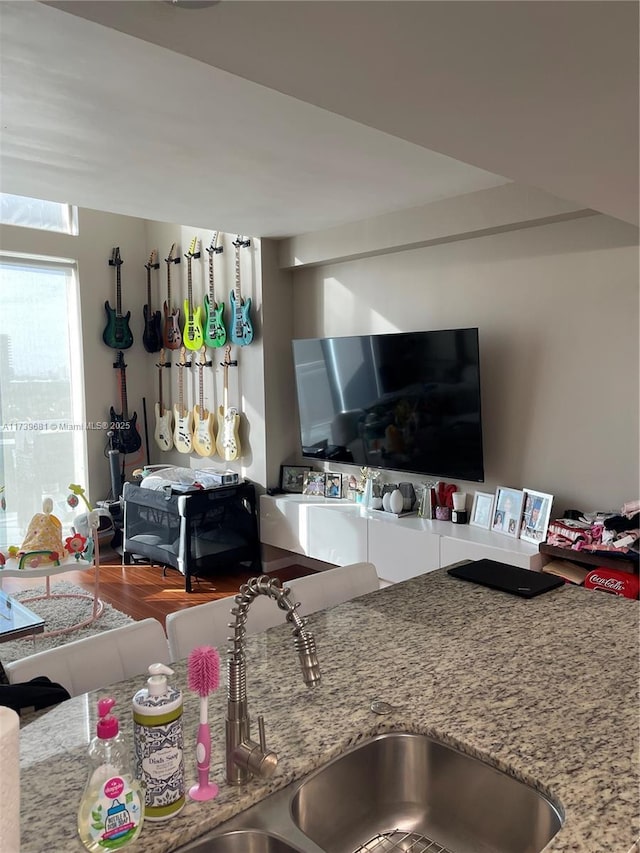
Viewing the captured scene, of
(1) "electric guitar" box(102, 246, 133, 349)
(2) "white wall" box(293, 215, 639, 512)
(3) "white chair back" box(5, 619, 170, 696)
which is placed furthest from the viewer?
(1) "electric guitar" box(102, 246, 133, 349)

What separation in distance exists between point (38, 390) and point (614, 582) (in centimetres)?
456

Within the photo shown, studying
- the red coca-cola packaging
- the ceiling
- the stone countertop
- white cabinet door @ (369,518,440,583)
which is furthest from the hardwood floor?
the stone countertop

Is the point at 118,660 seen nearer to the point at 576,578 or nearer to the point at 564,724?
the point at 564,724

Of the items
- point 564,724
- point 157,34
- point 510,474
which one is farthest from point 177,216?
point 564,724

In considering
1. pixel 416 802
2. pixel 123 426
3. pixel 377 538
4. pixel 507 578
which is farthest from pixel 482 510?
pixel 123 426

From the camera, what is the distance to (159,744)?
1.00 m

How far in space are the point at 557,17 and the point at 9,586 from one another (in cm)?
493

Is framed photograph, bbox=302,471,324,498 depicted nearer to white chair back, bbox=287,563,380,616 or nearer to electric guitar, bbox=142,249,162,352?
Result: electric guitar, bbox=142,249,162,352

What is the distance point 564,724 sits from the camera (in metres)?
1.26

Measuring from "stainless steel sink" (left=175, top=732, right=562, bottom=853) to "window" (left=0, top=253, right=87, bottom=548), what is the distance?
15.6 feet

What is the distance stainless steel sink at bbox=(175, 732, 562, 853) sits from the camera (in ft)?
3.50

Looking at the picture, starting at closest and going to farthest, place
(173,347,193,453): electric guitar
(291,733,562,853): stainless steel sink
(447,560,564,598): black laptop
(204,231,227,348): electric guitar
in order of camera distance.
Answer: (291,733,562,853): stainless steel sink, (447,560,564,598): black laptop, (204,231,227,348): electric guitar, (173,347,193,453): electric guitar

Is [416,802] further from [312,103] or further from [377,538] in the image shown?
[377,538]

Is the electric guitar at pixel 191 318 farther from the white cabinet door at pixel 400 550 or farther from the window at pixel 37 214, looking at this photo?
the white cabinet door at pixel 400 550
